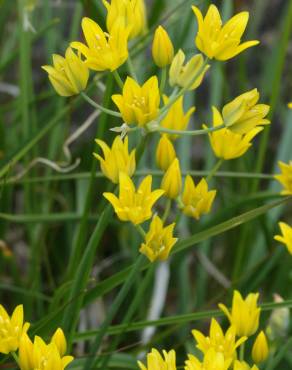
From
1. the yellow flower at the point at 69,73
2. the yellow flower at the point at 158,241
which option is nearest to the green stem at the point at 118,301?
the yellow flower at the point at 158,241

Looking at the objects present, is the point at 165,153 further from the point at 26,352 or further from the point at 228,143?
the point at 26,352

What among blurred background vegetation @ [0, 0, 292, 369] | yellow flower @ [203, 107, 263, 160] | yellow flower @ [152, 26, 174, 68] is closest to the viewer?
yellow flower @ [152, 26, 174, 68]

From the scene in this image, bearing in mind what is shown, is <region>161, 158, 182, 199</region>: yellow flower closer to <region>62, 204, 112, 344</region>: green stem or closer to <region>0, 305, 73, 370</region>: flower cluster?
<region>62, 204, 112, 344</region>: green stem

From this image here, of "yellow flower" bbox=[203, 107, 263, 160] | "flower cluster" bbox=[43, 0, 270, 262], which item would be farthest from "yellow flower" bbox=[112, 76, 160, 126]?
"yellow flower" bbox=[203, 107, 263, 160]

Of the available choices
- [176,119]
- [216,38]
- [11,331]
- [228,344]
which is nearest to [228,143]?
[176,119]

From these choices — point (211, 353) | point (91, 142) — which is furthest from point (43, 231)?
point (211, 353)

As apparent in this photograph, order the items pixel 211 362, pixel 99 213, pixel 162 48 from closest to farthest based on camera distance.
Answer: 1. pixel 211 362
2. pixel 162 48
3. pixel 99 213
